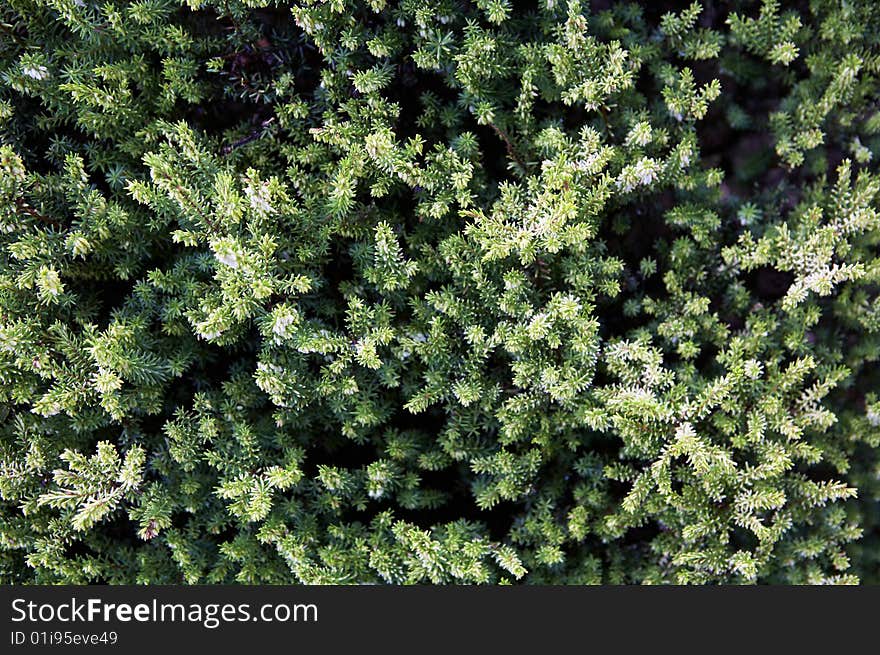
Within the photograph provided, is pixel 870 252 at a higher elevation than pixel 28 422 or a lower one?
higher

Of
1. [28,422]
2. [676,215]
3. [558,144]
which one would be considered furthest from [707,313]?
[28,422]

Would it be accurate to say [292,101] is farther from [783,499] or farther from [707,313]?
[783,499]

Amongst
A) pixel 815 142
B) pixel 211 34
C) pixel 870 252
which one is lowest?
pixel 870 252

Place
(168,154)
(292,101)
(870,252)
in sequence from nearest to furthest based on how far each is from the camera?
(168,154), (292,101), (870,252)

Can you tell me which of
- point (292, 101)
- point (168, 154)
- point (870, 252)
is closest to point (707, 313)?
point (870, 252)

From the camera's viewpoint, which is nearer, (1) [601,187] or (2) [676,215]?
(1) [601,187]

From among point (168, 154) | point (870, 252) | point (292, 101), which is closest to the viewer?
point (168, 154)
